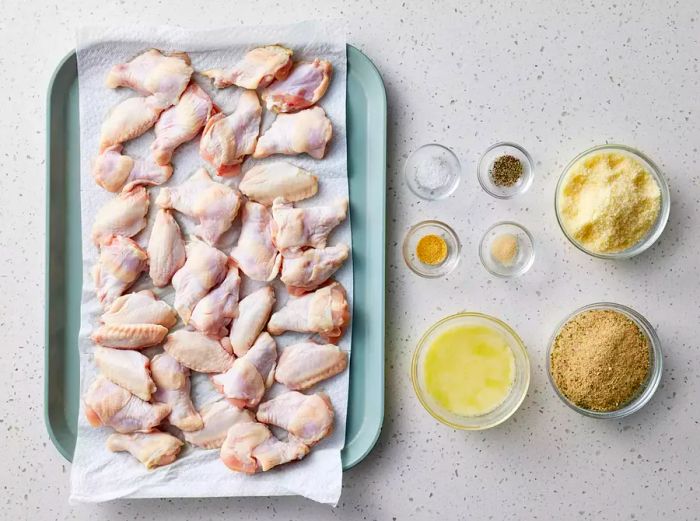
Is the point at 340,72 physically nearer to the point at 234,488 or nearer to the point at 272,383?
the point at 272,383

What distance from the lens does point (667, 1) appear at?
1.23 meters

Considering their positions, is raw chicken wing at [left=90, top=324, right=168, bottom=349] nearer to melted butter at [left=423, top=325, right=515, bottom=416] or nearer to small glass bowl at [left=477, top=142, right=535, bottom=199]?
melted butter at [left=423, top=325, right=515, bottom=416]

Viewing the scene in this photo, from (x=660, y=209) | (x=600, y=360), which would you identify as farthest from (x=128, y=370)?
(x=660, y=209)

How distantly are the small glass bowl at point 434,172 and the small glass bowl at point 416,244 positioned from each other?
0.05 meters

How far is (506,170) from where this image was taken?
1.21m

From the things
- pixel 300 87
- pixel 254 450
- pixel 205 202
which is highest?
pixel 300 87

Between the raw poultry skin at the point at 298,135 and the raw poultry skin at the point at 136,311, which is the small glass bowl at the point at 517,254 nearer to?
the raw poultry skin at the point at 298,135

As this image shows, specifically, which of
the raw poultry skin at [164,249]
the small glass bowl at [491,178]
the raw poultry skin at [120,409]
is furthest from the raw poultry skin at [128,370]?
the small glass bowl at [491,178]

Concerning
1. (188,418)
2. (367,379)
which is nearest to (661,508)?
(367,379)

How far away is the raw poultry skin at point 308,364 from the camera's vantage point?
3.87 feet

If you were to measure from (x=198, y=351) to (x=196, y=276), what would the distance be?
0.42ft

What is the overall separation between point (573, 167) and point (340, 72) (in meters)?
0.43

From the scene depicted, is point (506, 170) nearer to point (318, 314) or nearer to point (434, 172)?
point (434, 172)

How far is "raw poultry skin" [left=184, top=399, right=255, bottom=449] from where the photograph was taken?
1.18 meters
